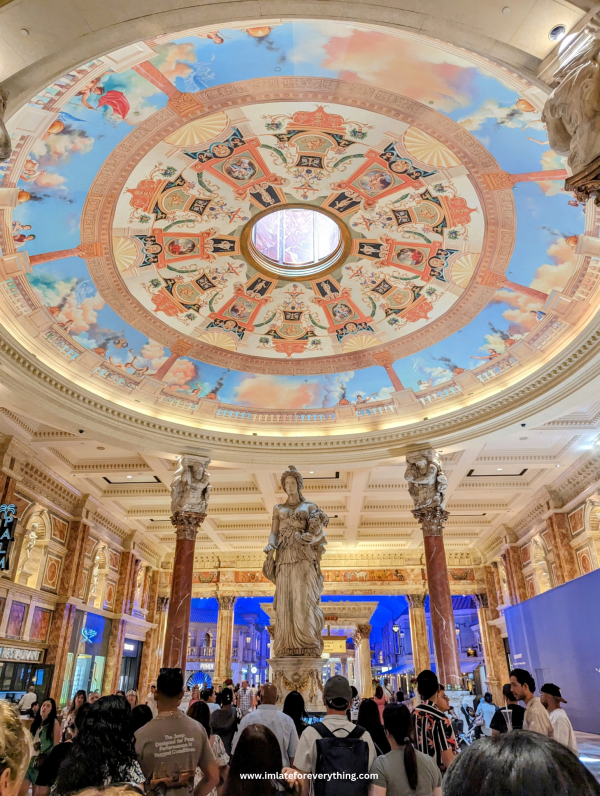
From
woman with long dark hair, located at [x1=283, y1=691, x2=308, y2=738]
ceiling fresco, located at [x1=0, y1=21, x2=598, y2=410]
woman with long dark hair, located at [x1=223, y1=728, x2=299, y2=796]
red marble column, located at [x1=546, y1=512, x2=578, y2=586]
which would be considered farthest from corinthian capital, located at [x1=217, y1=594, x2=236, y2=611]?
woman with long dark hair, located at [x1=223, y1=728, x2=299, y2=796]

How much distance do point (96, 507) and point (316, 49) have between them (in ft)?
49.0

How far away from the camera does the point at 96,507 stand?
17812mm

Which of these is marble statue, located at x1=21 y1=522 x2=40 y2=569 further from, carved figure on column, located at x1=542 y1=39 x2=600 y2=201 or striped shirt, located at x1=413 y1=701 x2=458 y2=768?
carved figure on column, located at x1=542 y1=39 x2=600 y2=201

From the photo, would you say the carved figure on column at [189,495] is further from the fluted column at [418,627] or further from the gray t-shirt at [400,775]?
the fluted column at [418,627]

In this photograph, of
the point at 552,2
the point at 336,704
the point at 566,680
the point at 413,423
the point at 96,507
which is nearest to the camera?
the point at 336,704

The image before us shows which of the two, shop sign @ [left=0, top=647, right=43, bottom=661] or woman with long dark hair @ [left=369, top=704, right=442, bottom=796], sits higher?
shop sign @ [left=0, top=647, right=43, bottom=661]

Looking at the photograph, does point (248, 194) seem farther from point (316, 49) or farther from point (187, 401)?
point (187, 401)

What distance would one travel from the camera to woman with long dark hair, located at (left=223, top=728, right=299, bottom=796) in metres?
2.50

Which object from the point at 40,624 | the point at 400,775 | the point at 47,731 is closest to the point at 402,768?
the point at 400,775

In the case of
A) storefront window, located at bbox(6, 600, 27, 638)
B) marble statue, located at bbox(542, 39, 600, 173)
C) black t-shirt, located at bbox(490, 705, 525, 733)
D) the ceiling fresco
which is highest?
the ceiling fresco

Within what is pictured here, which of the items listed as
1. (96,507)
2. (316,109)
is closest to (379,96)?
(316,109)

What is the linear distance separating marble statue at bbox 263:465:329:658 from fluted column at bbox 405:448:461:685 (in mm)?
4293

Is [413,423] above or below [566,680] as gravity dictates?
above

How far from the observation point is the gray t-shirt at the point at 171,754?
2.72 m
